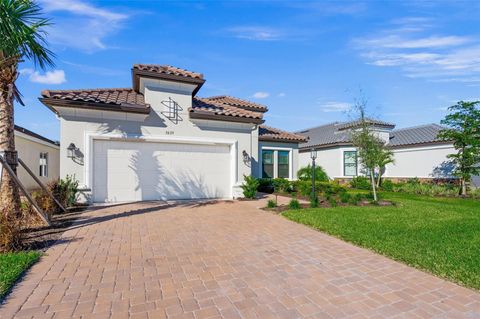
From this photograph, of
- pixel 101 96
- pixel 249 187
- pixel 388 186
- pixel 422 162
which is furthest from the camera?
pixel 422 162

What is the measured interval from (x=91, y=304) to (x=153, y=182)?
7910mm

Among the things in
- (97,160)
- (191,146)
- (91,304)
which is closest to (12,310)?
(91,304)

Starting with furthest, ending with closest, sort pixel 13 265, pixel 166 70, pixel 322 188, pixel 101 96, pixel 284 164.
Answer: pixel 284 164 < pixel 322 188 < pixel 166 70 < pixel 101 96 < pixel 13 265

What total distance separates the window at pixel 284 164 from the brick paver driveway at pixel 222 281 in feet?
34.1

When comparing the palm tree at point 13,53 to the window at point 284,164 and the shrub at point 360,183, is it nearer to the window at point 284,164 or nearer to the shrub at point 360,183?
the window at point 284,164

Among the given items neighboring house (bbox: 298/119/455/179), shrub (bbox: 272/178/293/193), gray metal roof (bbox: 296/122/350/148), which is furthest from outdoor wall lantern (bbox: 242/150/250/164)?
gray metal roof (bbox: 296/122/350/148)

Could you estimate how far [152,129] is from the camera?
1048 centimetres

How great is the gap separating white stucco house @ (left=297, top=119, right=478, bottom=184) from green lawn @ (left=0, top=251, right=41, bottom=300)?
48.5 ft

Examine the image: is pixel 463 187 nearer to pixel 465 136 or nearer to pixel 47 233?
pixel 465 136

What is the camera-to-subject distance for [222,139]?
1170 cm

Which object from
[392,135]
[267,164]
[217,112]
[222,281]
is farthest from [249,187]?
[392,135]

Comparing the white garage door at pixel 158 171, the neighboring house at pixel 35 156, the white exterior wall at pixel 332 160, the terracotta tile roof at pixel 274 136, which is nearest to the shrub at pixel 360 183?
the white exterior wall at pixel 332 160

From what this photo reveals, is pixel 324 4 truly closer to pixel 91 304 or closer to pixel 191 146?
pixel 191 146

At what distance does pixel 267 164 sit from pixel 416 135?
46.2 feet
